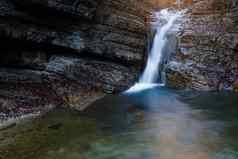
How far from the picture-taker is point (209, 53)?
16.4 m

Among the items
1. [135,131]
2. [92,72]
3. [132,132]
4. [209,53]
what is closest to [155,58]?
[209,53]

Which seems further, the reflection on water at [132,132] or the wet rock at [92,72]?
the wet rock at [92,72]

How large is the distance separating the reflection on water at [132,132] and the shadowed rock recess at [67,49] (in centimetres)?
231

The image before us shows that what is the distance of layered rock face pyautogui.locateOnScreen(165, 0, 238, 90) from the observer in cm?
1555

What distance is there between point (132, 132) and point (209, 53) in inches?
361

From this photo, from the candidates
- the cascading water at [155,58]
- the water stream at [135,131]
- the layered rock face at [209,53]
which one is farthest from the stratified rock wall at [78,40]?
the layered rock face at [209,53]

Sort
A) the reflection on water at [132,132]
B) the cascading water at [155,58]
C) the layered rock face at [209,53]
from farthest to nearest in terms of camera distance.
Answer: the cascading water at [155,58], the layered rock face at [209,53], the reflection on water at [132,132]

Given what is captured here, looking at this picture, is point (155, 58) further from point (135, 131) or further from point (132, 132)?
point (132, 132)

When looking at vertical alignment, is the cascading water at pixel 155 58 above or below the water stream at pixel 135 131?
above

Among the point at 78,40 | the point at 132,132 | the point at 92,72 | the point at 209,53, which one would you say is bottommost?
the point at 132,132

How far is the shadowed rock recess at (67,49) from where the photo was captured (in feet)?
44.3

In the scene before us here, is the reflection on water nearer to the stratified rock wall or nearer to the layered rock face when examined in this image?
the layered rock face

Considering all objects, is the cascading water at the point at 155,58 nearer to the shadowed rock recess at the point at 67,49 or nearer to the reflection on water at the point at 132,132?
the shadowed rock recess at the point at 67,49

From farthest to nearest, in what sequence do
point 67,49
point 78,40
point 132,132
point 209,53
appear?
point 209,53, point 67,49, point 78,40, point 132,132
